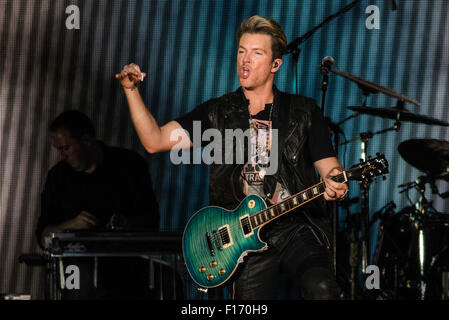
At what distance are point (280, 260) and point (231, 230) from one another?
1.01ft

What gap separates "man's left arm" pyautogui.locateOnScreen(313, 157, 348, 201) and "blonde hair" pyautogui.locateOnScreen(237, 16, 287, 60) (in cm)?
69

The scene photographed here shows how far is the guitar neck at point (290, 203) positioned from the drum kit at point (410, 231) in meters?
1.64

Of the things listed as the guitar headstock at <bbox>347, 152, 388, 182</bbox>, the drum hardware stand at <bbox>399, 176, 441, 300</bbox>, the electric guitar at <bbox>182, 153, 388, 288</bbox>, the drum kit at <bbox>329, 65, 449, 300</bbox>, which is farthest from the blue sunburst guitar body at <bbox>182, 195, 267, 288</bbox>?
the drum hardware stand at <bbox>399, 176, 441, 300</bbox>

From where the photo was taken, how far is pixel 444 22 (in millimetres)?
5543

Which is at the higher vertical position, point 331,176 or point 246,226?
point 331,176

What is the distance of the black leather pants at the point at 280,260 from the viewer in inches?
121

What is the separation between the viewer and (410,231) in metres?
5.26

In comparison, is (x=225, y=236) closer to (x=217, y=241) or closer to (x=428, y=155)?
(x=217, y=241)

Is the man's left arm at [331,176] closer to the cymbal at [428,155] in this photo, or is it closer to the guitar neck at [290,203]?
the guitar neck at [290,203]

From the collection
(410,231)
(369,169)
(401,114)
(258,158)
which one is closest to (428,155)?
(401,114)

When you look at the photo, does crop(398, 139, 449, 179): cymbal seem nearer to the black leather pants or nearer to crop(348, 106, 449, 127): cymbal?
crop(348, 106, 449, 127): cymbal

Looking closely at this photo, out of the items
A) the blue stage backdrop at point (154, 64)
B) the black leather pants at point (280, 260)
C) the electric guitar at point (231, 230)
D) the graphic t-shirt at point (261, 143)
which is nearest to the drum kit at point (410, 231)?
the blue stage backdrop at point (154, 64)

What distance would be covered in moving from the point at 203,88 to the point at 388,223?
2.00 m
